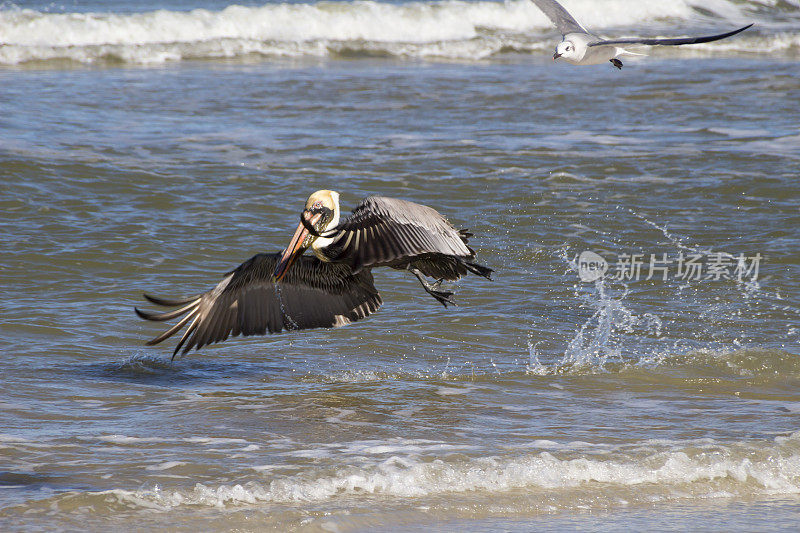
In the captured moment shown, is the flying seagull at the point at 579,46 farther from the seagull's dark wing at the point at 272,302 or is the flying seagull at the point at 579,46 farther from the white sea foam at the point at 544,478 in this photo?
the white sea foam at the point at 544,478

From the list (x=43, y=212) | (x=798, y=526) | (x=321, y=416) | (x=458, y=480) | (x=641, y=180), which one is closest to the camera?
(x=798, y=526)

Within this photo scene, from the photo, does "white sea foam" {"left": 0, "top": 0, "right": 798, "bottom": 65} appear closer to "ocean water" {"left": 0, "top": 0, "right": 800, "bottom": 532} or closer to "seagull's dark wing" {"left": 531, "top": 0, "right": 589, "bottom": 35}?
"ocean water" {"left": 0, "top": 0, "right": 800, "bottom": 532}

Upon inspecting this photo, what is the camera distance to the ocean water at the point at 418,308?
4160mm

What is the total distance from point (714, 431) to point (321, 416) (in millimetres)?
1878

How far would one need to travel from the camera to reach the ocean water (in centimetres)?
416

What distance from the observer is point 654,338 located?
6.36m

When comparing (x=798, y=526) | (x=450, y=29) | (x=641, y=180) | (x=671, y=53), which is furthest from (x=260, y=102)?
(x=798, y=526)

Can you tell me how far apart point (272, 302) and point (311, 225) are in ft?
1.97

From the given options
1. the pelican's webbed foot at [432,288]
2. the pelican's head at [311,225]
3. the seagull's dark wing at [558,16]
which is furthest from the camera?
the seagull's dark wing at [558,16]

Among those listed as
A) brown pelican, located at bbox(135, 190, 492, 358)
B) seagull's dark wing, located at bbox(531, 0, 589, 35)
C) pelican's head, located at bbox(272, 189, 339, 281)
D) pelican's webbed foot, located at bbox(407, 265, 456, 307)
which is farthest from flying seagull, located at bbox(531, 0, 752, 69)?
pelican's head, located at bbox(272, 189, 339, 281)

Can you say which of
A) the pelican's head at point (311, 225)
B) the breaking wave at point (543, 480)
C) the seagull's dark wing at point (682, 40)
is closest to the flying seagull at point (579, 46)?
the seagull's dark wing at point (682, 40)

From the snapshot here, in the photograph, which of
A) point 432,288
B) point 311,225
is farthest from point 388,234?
point 432,288

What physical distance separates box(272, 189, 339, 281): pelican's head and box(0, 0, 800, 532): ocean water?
71 centimetres

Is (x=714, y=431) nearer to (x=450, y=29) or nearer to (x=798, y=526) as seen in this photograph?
(x=798, y=526)
